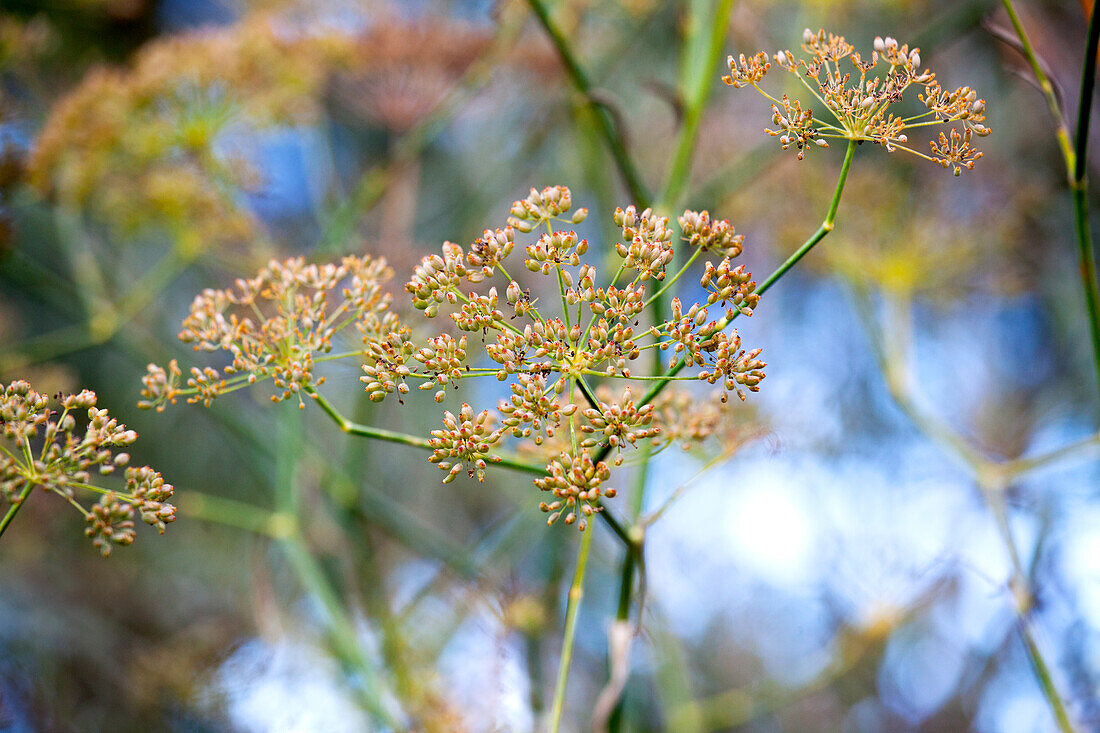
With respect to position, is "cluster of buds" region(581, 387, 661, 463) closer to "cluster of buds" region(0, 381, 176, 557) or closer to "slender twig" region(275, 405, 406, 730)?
"cluster of buds" region(0, 381, 176, 557)

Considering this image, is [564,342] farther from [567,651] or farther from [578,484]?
[567,651]

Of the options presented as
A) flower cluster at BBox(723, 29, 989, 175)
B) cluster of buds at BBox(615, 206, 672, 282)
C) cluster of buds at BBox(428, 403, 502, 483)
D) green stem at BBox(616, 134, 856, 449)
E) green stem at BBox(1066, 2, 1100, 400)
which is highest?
green stem at BBox(1066, 2, 1100, 400)

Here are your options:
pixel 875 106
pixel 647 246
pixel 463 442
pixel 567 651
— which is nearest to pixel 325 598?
pixel 567 651

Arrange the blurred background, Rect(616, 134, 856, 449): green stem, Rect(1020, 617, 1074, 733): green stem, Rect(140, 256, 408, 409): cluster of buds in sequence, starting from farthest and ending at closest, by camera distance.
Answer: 1. the blurred background
2. Rect(1020, 617, 1074, 733): green stem
3. Rect(140, 256, 408, 409): cluster of buds
4. Rect(616, 134, 856, 449): green stem

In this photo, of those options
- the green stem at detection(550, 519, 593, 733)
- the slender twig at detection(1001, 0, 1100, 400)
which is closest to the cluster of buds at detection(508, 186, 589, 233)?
the green stem at detection(550, 519, 593, 733)

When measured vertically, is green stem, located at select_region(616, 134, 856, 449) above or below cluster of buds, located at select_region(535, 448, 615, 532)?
above

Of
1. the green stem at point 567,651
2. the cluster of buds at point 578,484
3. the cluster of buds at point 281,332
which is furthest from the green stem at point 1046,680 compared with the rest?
the cluster of buds at point 281,332
